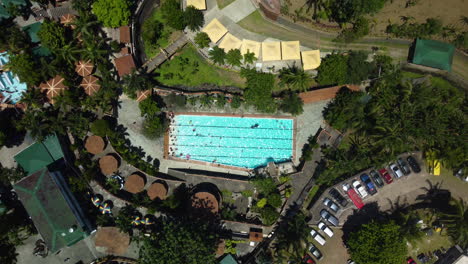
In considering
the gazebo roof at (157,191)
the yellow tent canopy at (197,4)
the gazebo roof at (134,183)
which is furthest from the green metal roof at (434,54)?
the gazebo roof at (134,183)

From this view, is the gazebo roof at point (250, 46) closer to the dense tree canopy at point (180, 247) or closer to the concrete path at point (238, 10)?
the concrete path at point (238, 10)

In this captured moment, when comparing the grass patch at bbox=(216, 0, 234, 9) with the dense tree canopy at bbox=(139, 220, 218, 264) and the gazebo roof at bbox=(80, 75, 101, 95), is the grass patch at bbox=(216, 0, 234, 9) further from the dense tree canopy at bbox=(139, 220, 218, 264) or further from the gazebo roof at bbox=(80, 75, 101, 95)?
the dense tree canopy at bbox=(139, 220, 218, 264)

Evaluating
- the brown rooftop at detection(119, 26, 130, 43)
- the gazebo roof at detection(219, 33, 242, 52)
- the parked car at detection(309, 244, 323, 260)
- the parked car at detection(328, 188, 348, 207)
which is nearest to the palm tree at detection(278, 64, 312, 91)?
the gazebo roof at detection(219, 33, 242, 52)

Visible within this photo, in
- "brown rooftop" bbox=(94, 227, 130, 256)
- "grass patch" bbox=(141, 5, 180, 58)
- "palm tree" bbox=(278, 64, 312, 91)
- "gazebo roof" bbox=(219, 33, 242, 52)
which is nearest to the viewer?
"brown rooftop" bbox=(94, 227, 130, 256)

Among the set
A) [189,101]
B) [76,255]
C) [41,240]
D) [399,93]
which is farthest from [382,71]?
[41,240]

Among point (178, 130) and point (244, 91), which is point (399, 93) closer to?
point (244, 91)

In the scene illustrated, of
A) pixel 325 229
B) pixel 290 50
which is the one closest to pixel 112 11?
pixel 290 50
